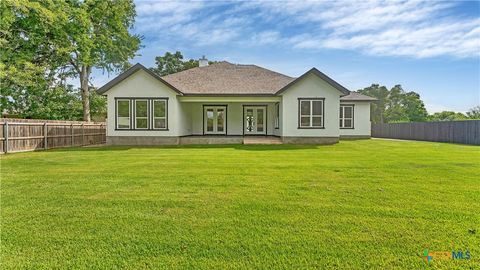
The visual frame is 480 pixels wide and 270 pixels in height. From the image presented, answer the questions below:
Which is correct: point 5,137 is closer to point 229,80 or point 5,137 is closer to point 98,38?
point 229,80

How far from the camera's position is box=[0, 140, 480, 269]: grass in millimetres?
3150

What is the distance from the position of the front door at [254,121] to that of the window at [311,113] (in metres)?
4.06

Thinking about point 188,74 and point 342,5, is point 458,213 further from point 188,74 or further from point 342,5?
point 188,74

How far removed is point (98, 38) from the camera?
27.1 metres

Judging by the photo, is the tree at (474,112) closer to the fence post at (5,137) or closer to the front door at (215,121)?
the front door at (215,121)

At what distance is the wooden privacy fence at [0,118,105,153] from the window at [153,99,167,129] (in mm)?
5378

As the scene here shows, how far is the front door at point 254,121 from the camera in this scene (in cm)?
2112

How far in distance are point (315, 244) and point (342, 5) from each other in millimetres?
13222

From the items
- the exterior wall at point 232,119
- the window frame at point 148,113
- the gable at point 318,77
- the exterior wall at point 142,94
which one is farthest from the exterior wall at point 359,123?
the window frame at point 148,113

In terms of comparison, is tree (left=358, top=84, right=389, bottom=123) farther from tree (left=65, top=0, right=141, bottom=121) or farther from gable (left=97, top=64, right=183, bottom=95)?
gable (left=97, top=64, right=183, bottom=95)

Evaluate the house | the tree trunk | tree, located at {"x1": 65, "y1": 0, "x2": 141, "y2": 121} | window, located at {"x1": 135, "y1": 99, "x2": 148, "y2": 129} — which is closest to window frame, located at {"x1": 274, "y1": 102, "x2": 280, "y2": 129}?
the house

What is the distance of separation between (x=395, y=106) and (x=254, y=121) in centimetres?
4760

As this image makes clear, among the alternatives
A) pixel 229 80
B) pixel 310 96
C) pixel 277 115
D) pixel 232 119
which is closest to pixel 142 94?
pixel 229 80

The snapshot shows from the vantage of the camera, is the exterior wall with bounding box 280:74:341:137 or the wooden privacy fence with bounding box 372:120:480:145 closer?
the exterior wall with bounding box 280:74:341:137
